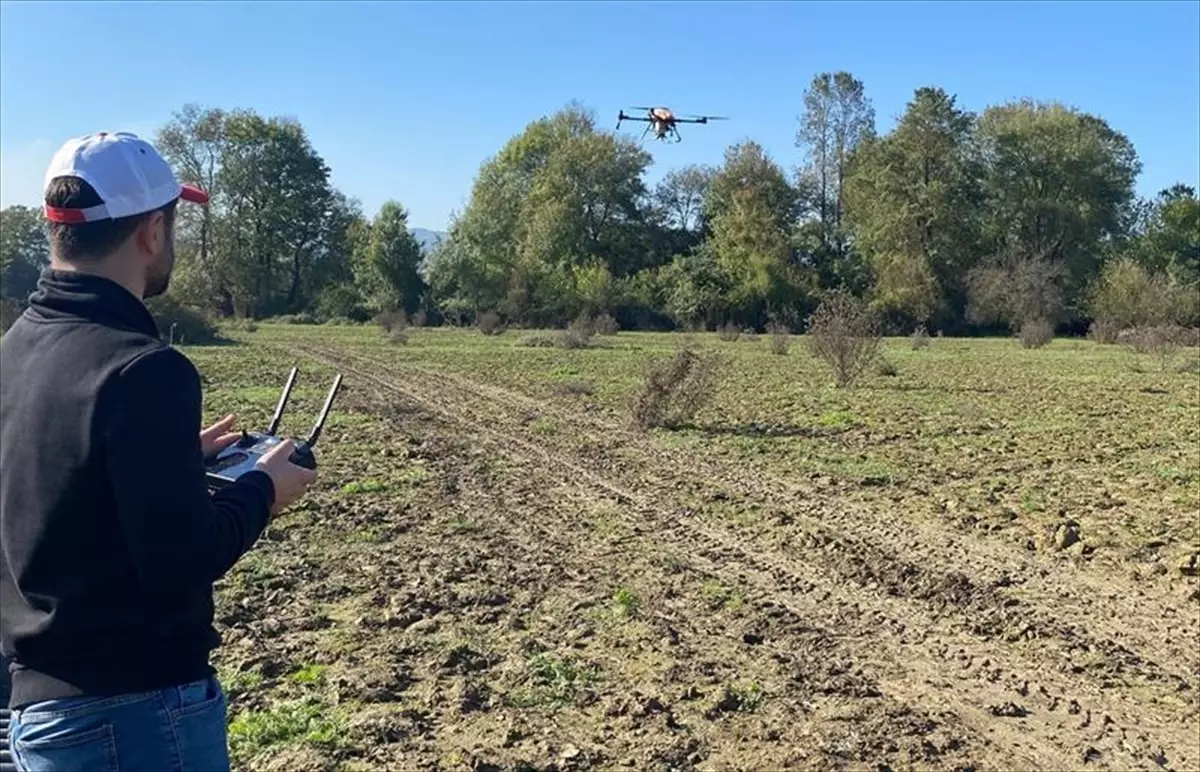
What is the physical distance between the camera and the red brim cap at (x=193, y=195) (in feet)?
7.93

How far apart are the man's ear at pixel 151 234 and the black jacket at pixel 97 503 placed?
0.12 m

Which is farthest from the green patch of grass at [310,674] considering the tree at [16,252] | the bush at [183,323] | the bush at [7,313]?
the tree at [16,252]

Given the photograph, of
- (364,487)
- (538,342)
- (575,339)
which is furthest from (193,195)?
(538,342)

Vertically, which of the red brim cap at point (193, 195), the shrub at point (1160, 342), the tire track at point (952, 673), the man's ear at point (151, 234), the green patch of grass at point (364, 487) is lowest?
the tire track at point (952, 673)

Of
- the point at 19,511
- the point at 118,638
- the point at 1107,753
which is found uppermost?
the point at 19,511

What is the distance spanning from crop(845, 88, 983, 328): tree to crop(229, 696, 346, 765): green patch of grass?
51117 millimetres

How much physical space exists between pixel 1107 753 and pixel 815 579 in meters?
2.67

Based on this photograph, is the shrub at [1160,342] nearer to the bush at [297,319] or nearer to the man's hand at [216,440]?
the man's hand at [216,440]

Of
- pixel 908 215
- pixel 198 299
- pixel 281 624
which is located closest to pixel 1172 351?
pixel 908 215

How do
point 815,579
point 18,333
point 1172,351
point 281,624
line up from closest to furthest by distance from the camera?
point 18,333
point 281,624
point 815,579
point 1172,351

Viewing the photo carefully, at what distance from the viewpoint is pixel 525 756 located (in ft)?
14.5

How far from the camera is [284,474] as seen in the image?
2.38 meters

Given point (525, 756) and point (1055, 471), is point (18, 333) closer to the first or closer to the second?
point (525, 756)

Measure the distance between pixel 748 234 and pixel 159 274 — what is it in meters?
55.8
